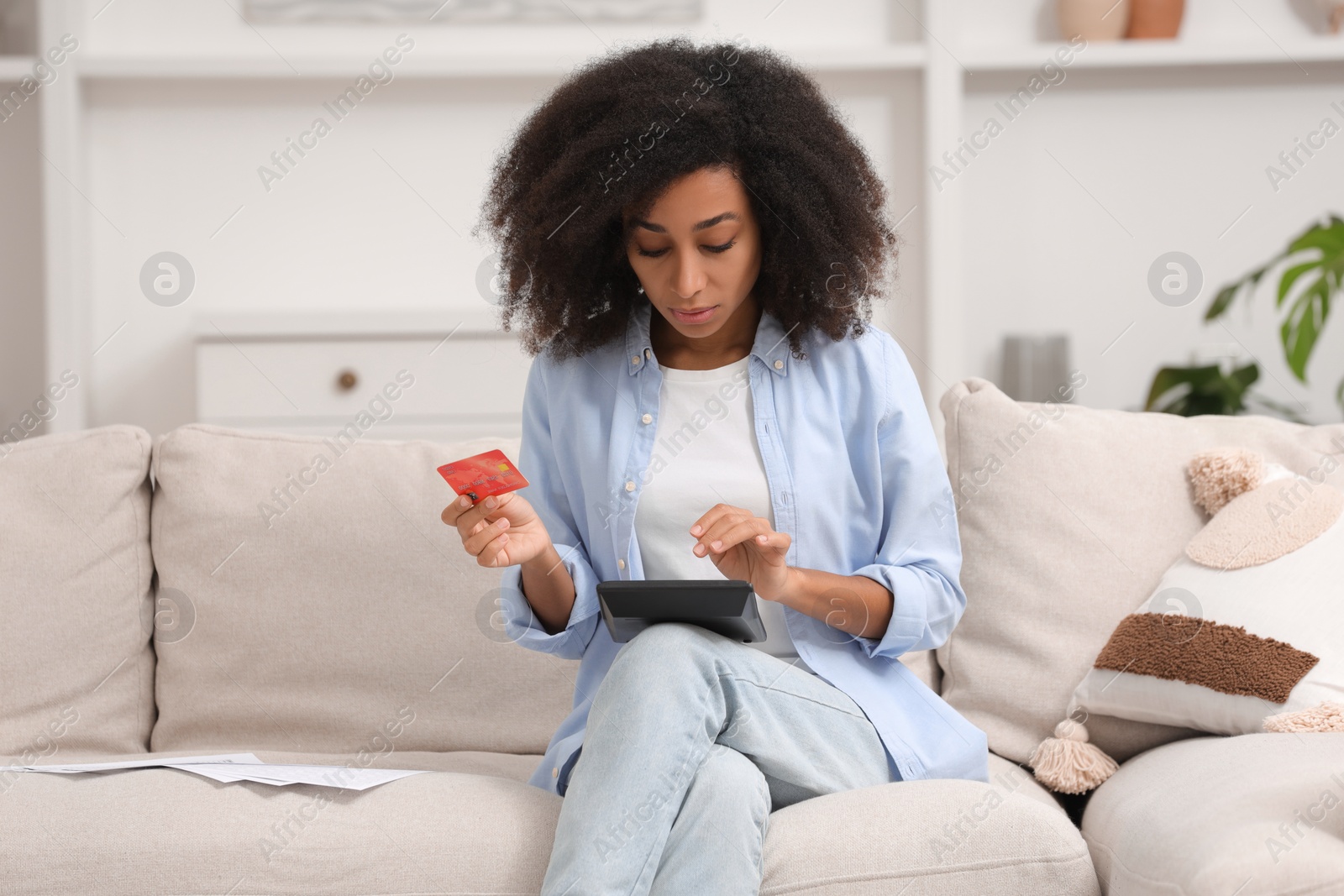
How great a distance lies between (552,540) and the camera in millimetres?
1438

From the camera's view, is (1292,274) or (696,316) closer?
(696,316)

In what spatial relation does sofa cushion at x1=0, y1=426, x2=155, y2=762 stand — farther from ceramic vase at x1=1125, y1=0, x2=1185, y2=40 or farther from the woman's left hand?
ceramic vase at x1=1125, y1=0, x2=1185, y2=40

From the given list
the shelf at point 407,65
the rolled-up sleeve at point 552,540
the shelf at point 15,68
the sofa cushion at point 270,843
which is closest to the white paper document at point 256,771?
the sofa cushion at point 270,843

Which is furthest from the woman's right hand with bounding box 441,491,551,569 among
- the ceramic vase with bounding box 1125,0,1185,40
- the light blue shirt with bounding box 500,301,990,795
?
the ceramic vase with bounding box 1125,0,1185,40

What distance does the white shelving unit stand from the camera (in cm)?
292

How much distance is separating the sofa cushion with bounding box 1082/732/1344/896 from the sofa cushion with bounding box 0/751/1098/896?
74mm

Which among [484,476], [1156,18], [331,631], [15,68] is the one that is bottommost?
[331,631]

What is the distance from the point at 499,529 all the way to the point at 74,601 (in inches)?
31.1

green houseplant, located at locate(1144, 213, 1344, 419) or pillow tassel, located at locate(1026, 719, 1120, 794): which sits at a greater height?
green houseplant, located at locate(1144, 213, 1344, 419)

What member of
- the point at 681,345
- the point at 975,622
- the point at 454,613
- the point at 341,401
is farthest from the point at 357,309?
the point at 975,622

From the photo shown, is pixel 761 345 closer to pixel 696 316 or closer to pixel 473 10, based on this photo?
pixel 696 316

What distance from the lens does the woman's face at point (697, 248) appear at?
130 cm

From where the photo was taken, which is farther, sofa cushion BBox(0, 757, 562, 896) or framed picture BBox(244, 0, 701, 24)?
framed picture BBox(244, 0, 701, 24)

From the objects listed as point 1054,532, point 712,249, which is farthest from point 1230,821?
point 712,249
